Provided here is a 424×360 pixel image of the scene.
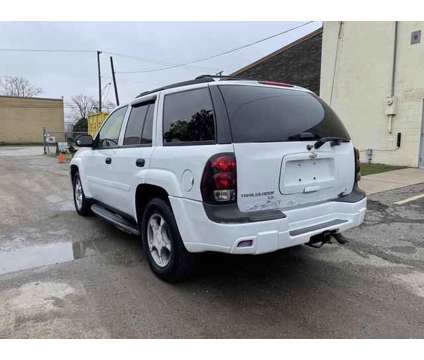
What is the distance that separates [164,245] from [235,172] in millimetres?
1247

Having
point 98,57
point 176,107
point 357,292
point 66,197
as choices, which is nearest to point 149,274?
point 176,107

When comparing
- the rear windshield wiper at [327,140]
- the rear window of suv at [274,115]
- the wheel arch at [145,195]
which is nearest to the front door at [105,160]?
the wheel arch at [145,195]

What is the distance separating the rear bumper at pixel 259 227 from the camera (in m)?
2.66

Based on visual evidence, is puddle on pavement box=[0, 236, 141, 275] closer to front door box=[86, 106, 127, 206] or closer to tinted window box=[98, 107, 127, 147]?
front door box=[86, 106, 127, 206]

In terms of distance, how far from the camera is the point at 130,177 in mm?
3941

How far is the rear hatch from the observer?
9.13 ft

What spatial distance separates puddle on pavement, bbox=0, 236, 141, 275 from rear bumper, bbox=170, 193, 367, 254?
1.84 metres

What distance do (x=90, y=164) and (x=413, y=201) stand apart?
5937 mm

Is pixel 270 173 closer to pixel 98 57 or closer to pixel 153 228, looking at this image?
pixel 153 228

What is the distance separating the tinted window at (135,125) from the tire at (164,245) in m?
0.90

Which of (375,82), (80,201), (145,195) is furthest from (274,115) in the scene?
(375,82)

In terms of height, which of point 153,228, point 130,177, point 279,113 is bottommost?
point 153,228

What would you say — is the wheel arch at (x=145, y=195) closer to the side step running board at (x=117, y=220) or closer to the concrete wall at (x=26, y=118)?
the side step running board at (x=117, y=220)

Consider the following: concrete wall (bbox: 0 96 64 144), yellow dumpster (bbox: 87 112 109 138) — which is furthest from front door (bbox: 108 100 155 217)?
concrete wall (bbox: 0 96 64 144)
